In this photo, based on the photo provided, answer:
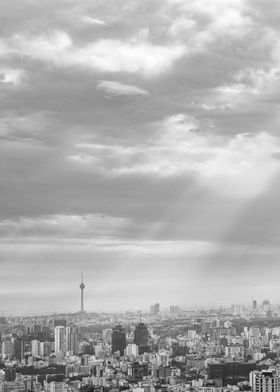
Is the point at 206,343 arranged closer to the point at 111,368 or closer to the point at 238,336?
the point at 238,336

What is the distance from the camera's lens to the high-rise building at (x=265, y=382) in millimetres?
15758

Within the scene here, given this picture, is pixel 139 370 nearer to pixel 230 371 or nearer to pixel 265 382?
pixel 230 371

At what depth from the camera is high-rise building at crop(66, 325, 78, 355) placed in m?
23.6

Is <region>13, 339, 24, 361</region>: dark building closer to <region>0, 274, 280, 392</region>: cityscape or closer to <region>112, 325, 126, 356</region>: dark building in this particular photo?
<region>0, 274, 280, 392</region>: cityscape

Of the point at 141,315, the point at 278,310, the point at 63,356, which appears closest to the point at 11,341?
the point at 63,356

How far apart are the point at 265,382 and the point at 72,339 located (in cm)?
908

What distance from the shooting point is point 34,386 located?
59.2 feet

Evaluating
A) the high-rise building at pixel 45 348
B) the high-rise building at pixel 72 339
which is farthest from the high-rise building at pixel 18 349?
the high-rise building at pixel 72 339

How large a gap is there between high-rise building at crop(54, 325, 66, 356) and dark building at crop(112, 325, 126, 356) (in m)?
1.39

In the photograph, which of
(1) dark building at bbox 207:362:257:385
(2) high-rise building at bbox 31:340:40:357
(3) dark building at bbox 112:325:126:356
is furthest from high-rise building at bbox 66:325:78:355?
(1) dark building at bbox 207:362:257:385

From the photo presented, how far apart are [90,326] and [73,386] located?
7704 millimetres

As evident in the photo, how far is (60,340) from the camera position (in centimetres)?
2388

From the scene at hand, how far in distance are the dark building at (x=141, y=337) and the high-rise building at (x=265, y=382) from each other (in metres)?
7.29

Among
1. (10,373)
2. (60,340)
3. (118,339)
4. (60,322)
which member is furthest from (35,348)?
(10,373)
